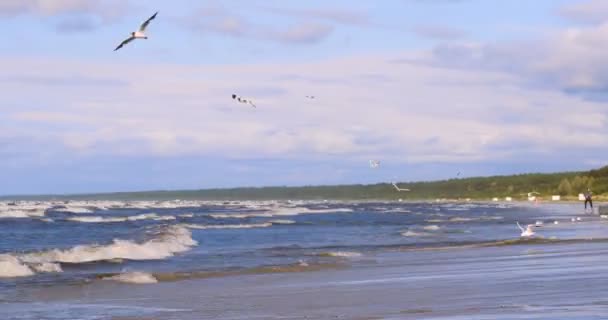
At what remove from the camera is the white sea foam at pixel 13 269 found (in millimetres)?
23969

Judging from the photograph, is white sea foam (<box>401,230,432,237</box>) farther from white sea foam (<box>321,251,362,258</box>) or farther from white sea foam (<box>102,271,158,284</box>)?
white sea foam (<box>102,271,158,284</box>)

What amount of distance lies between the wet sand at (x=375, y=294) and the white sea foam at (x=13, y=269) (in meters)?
3.21

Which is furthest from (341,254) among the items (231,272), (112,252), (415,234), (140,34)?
(140,34)

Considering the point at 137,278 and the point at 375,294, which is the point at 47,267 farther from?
the point at 375,294

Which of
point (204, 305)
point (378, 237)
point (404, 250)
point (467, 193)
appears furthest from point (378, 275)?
point (467, 193)

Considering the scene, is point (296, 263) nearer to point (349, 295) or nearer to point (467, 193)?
point (349, 295)

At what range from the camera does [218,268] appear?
2486 centimetres

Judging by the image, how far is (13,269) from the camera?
24312 millimetres

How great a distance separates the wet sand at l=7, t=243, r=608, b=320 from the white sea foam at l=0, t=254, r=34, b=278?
3213mm

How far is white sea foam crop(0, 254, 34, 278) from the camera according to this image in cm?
2397

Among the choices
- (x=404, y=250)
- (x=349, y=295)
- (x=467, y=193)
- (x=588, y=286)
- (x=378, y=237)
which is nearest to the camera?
(x=588, y=286)

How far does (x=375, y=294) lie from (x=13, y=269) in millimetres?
10068

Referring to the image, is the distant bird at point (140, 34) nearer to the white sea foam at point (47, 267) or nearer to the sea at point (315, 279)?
the sea at point (315, 279)

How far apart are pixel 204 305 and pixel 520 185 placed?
141 m
